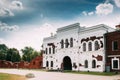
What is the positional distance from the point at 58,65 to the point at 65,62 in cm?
190

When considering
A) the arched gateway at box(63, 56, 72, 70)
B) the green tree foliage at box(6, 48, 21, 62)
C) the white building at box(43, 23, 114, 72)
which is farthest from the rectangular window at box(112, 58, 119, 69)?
the green tree foliage at box(6, 48, 21, 62)

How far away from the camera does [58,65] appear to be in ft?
145

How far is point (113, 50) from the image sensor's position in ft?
110

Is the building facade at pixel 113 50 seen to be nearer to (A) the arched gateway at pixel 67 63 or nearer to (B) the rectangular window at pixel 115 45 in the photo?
(B) the rectangular window at pixel 115 45

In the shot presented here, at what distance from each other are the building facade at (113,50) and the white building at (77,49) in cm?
85

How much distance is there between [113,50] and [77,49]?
8050mm

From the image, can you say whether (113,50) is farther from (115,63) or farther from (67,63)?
(67,63)

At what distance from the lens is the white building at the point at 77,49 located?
35.2 m

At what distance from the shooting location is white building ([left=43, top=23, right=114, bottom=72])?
35250mm

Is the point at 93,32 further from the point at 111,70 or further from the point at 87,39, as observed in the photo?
the point at 111,70

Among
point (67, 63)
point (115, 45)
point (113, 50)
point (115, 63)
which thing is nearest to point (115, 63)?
point (115, 63)

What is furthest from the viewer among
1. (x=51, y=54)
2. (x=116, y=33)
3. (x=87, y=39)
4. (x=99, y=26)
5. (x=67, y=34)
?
(x=51, y=54)

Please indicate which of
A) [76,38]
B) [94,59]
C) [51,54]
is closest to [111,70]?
[94,59]

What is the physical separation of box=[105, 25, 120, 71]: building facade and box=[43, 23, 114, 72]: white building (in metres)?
0.85
